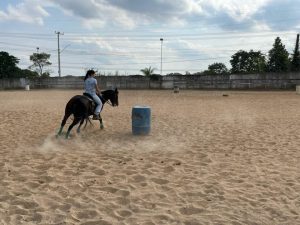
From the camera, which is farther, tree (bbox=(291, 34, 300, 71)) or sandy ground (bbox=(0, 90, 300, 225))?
tree (bbox=(291, 34, 300, 71))

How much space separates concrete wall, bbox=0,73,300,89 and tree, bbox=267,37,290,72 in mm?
13449

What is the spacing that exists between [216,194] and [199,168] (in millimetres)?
1609

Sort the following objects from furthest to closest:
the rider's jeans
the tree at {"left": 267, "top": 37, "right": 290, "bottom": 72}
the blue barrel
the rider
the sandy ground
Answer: the tree at {"left": 267, "top": 37, "right": 290, "bottom": 72} < the rider's jeans < the rider < the blue barrel < the sandy ground

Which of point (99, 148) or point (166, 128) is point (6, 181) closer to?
point (99, 148)

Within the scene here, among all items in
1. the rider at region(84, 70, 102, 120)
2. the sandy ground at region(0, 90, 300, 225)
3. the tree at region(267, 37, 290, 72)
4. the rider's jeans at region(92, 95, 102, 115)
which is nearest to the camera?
the sandy ground at region(0, 90, 300, 225)

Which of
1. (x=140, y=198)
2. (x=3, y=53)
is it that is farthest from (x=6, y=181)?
(x=3, y=53)

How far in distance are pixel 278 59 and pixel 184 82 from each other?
18239 millimetres

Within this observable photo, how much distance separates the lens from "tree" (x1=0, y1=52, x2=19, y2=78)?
7253 cm

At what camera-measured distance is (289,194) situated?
5.85m

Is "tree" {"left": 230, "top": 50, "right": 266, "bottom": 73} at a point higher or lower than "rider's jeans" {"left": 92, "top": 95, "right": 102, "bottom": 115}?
higher

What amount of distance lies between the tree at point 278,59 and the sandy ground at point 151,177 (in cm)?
4916

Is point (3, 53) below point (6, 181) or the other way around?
the other way around

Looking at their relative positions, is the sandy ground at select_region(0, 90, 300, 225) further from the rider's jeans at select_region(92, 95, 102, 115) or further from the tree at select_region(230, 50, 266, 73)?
the tree at select_region(230, 50, 266, 73)

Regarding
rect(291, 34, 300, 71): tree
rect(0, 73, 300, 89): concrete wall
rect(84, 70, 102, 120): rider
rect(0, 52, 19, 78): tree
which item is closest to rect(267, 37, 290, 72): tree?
rect(291, 34, 300, 71): tree
